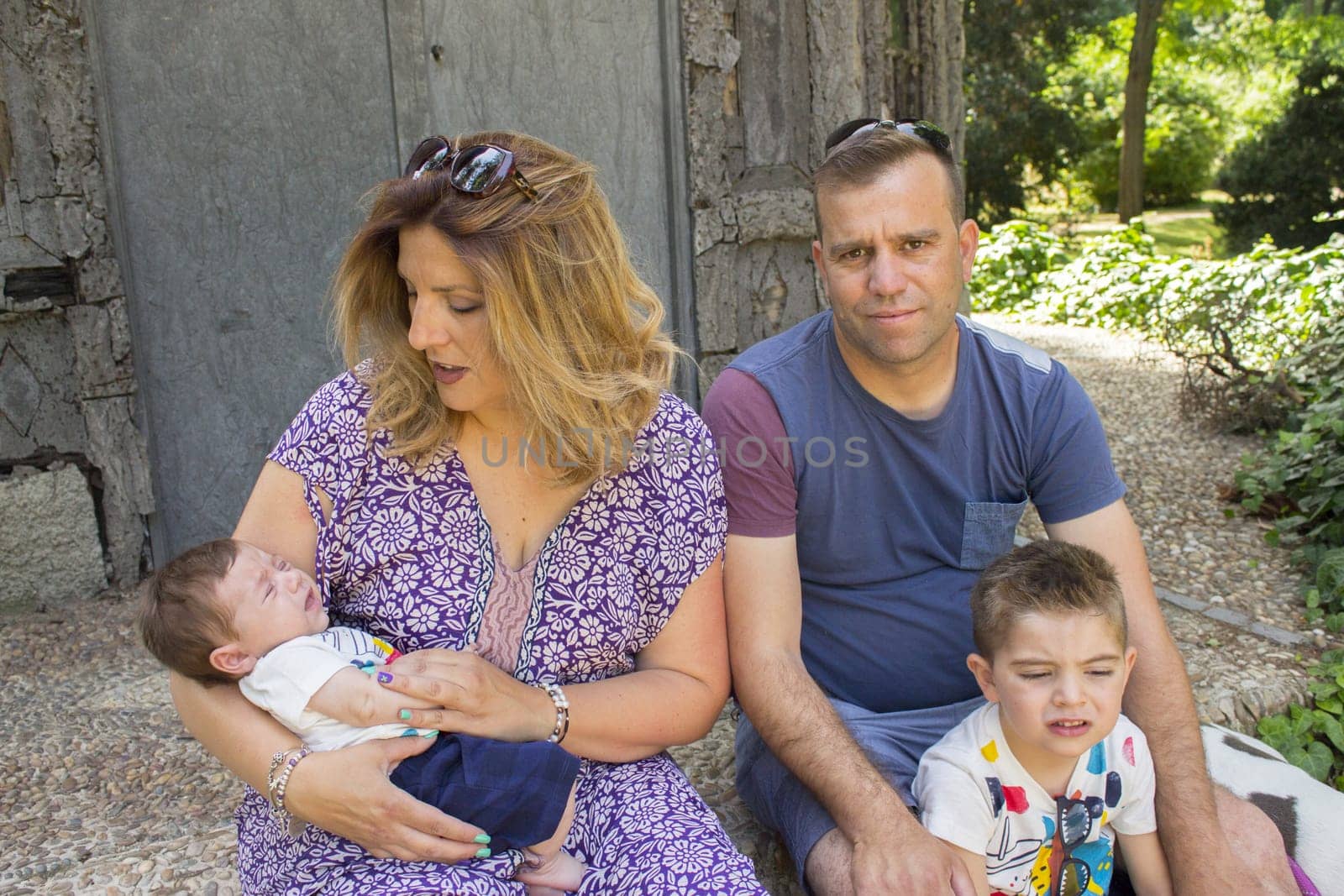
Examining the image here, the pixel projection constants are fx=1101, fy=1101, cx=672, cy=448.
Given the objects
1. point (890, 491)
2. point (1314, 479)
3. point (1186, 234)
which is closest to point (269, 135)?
point (890, 491)

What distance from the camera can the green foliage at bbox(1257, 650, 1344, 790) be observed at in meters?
2.97

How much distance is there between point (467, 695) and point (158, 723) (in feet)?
5.88

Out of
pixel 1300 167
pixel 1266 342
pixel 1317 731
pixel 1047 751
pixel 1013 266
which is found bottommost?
pixel 1317 731


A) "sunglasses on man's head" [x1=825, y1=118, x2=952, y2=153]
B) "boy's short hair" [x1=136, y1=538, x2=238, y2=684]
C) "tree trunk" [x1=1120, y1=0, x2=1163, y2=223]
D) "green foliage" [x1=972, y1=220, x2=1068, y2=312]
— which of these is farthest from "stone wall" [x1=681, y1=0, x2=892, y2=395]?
"tree trunk" [x1=1120, y1=0, x2=1163, y2=223]

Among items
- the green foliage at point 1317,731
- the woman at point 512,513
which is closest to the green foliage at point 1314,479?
the green foliage at point 1317,731

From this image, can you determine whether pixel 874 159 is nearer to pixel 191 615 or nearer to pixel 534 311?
pixel 534 311

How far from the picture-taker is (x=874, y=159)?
7.40 ft

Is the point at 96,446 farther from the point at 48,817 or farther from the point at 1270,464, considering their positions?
the point at 1270,464

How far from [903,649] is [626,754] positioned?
0.69 metres

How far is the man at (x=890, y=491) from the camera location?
216 cm

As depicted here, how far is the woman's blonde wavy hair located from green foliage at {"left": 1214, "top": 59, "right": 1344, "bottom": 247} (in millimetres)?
12004

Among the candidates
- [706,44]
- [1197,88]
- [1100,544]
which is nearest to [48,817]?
[1100,544]

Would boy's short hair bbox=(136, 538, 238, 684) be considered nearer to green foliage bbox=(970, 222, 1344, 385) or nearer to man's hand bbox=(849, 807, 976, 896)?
man's hand bbox=(849, 807, 976, 896)

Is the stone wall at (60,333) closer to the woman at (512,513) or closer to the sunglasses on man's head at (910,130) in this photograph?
the woman at (512,513)
